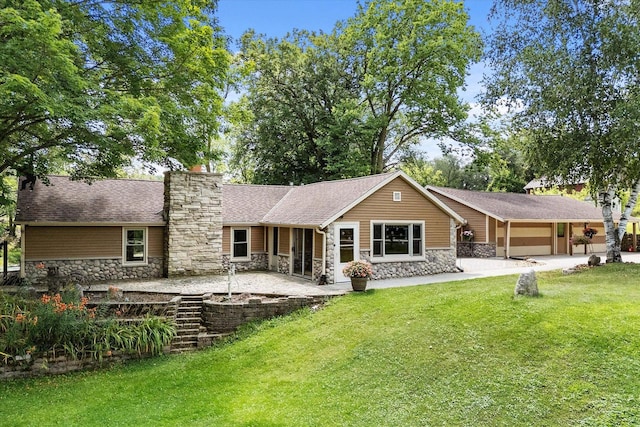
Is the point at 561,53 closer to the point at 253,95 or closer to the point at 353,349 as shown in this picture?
the point at 353,349

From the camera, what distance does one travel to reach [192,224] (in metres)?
17.1

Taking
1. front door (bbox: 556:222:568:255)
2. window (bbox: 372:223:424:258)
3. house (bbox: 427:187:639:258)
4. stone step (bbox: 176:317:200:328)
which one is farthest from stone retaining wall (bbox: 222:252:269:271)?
front door (bbox: 556:222:568:255)

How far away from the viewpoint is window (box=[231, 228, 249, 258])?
61.6 ft

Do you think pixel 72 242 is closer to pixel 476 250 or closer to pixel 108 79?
pixel 108 79

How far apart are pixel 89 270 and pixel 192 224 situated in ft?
13.5

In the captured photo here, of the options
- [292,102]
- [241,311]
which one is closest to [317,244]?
[241,311]

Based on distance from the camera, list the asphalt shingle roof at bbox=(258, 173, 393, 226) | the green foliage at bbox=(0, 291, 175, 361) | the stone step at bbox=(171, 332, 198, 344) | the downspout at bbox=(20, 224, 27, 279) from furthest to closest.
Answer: the asphalt shingle roof at bbox=(258, 173, 393, 226), the downspout at bbox=(20, 224, 27, 279), the stone step at bbox=(171, 332, 198, 344), the green foliage at bbox=(0, 291, 175, 361)

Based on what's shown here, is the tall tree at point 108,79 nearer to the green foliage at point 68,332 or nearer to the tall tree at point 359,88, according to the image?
the green foliage at point 68,332

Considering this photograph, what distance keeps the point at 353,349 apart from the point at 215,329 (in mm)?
4313

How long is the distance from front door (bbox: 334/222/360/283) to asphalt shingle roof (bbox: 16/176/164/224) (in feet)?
24.2

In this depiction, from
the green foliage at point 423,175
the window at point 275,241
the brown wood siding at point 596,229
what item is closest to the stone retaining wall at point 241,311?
the window at point 275,241

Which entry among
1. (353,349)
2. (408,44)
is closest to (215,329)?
(353,349)

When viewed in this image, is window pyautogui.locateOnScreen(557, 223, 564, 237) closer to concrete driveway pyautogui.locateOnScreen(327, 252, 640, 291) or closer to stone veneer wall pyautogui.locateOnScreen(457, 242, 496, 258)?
stone veneer wall pyautogui.locateOnScreen(457, 242, 496, 258)

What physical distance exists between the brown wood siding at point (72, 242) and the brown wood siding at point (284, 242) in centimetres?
633
